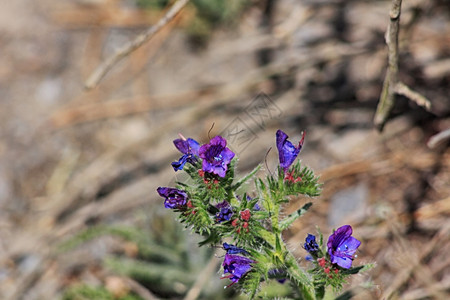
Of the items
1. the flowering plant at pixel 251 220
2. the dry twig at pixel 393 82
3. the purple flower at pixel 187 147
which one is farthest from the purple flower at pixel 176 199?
the dry twig at pixel 393 82

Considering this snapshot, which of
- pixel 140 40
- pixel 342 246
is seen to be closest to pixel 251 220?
pixel 342 246

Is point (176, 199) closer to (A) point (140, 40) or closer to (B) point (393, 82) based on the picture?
(A) point (140, 40)

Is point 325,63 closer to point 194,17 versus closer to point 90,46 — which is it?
point 194,17

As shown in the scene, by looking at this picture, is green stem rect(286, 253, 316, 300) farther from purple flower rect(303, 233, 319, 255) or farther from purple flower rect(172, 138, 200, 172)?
purple flower rect(172, 138, 200, 172)

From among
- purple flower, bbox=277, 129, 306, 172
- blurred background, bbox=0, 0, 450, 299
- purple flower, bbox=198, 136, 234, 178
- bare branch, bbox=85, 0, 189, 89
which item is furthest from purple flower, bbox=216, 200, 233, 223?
bare branch, bbox=85, 0, 189, 89

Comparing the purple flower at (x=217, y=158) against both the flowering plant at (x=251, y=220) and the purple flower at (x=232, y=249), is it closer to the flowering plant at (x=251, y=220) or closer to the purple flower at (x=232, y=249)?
the flowering plant at (x=251, y=220)
